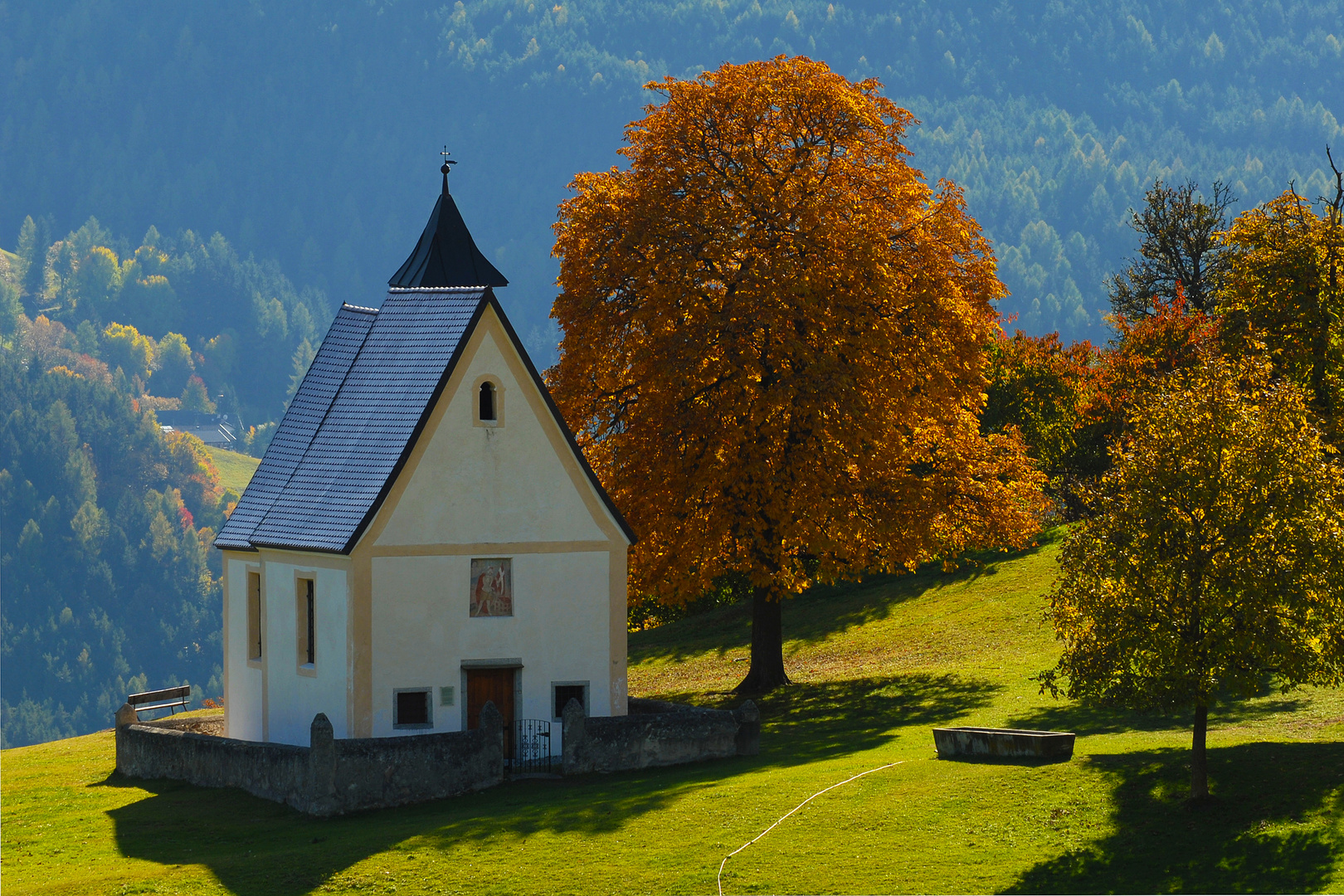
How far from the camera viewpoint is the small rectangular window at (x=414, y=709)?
108 ft

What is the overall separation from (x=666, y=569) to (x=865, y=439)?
647 cm

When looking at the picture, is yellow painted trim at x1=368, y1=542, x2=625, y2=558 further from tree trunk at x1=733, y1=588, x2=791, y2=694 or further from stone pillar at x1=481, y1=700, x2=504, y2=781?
tree trunk at x1=733, y1=588, x2=791, y2=694

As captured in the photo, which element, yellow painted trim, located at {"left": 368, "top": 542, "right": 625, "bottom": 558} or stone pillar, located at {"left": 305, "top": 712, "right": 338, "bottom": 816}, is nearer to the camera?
stone pillar, located at {"left": 305, "top": 712, "right": 338, "bottom": 816}

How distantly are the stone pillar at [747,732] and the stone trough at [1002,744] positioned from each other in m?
4.44

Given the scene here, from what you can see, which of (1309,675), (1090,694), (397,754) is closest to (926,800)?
(1090,694)

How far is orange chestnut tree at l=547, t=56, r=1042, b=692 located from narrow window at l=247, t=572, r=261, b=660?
1020 centimetres

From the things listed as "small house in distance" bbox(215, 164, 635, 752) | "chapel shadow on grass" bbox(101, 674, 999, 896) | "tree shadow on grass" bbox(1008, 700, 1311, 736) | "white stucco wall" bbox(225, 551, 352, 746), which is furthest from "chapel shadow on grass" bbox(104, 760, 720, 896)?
"tree shadow on grass" bbox(1008, 700, 1311, 736)

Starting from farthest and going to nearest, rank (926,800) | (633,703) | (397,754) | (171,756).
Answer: (633,703) → (171,756) → (397,754) → (926,800)

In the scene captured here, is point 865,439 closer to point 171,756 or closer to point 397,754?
point 397,754

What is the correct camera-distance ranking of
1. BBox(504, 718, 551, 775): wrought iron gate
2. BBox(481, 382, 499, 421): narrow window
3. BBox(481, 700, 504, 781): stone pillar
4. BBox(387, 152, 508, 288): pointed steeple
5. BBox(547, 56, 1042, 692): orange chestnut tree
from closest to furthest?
BBox(481, 700, 504, 781): stone pillar < BBox(504, 718, 551, 775): wrought iron gate < BBox(481, 382, 499, 421): narrow window < BBox(547, 56, 1042, 692): orange chestnut tree < BBox(387, 152, 508, 288): pointed steeple

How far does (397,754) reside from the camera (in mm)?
30016

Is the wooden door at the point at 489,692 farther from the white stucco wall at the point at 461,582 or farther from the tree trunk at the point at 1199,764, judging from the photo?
A: the tree trunk at the point at 1199,764

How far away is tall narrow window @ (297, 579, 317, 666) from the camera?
3431 cm

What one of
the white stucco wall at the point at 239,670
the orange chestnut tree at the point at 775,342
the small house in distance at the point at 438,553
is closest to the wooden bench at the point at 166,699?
the white stucco wall at the point at 239,670
